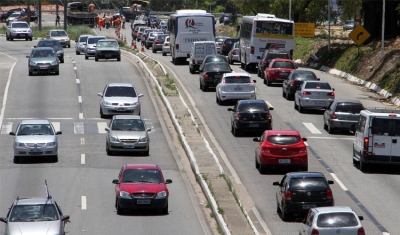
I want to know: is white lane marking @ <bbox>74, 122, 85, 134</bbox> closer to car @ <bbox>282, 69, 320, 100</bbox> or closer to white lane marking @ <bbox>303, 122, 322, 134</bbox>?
white lane marking @ <bbox>303, 122, 322, 134</bbox>

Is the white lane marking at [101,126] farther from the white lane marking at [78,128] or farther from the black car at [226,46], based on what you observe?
the black car at [226,46]

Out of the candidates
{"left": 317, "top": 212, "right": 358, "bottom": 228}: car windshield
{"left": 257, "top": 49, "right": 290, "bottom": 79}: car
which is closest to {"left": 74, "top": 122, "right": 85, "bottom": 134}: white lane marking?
{"left": 257, "top": 49, "right": 290, "bottom": 79}: car

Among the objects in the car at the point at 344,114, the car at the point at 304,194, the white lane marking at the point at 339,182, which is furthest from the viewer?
the car at the point at 344,114

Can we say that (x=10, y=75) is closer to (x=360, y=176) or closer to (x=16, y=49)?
(x=16, y=49)

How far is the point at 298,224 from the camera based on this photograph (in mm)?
23000

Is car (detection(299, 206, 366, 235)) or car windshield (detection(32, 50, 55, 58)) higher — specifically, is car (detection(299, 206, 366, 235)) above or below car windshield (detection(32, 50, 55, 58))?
below

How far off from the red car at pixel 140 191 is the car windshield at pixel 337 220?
611 cm

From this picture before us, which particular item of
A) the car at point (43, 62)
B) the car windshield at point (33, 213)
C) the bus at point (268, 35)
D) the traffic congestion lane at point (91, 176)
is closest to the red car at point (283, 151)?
the traffic congestion lane at point (91, 176)

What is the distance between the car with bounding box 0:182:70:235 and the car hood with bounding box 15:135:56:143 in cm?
1128

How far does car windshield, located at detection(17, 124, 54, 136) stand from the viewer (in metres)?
31.7

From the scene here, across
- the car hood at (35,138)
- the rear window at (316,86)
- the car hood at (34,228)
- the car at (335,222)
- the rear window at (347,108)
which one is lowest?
the car hood at (34,228)

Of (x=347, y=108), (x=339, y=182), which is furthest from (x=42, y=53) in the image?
(x=339, y=182)

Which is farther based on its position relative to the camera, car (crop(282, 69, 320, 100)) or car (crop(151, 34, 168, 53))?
car (crop(151, 34, 168, 53))

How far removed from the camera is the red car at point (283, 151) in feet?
94.6
